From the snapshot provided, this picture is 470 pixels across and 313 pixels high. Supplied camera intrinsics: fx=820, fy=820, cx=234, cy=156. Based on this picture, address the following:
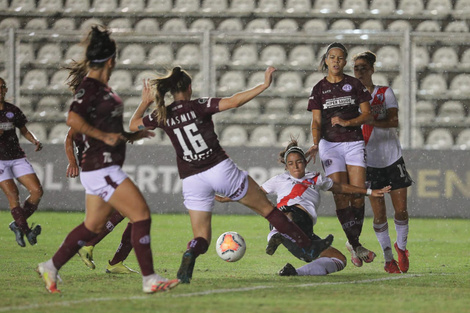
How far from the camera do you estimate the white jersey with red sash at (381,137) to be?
8.43 meters

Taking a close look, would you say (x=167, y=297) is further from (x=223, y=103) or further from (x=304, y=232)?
(x=304, y=232)

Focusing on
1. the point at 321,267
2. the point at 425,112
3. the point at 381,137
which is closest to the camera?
the point at 321,267

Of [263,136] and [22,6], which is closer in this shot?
[263,136]

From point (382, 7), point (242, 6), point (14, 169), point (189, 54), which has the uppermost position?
point (242, 6)

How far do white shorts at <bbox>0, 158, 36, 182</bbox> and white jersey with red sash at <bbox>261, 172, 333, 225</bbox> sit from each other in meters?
3.81

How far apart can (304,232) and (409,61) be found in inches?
335

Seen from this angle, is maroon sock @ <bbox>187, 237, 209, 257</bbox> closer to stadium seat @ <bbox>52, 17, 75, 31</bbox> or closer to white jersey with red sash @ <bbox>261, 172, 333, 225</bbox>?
white jersey with red sash @ <bbox>261, 172, 333, 225</bbox>

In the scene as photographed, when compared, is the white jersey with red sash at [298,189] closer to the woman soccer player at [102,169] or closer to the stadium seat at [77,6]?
the woman soccer player at [102,169]

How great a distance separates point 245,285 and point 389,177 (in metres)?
2.52

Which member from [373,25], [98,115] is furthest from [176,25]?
[98,115]

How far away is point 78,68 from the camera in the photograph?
6.53m

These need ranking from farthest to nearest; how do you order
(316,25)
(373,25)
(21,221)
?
(316,25), (373,25), (21,221)

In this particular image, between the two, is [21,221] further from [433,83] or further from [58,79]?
[433,83]

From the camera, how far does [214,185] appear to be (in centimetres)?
671
